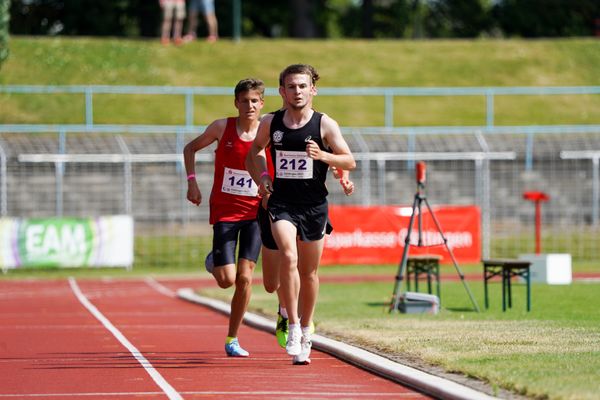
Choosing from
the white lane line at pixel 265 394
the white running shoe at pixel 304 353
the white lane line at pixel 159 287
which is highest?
the white running shoe at pixel 304 353

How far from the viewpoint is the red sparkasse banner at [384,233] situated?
104 ft

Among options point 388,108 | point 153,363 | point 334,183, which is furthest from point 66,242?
point 153,363

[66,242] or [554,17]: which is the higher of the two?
[554,17]

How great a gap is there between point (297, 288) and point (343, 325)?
3823 millimetres

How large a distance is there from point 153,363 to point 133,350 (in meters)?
1.41

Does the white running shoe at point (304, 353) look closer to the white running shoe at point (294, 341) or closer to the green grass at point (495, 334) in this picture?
the white running shoe at point (294, 341)

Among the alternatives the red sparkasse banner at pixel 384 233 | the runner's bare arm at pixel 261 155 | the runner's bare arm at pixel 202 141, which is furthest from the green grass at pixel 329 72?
the runner's bare arm at pixel 261 155

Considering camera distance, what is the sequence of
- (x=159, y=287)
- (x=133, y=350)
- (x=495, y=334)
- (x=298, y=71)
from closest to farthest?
1. (x=298, y=71)
2. (x=133, y=350)
3. (x=495, y=334)
4. (x=159, y=287)

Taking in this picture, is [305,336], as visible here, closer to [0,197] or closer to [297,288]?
[297,288]

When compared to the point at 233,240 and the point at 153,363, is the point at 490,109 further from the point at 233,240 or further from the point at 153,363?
the point at 153,363

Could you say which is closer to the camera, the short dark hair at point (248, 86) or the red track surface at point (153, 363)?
the red track surface at point (153, 363)

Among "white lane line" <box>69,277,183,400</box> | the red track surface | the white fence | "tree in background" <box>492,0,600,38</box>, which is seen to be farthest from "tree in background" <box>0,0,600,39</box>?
the red track surface

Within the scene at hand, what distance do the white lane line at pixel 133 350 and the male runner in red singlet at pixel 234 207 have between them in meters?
0.95

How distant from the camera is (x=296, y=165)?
1211 centimetres
